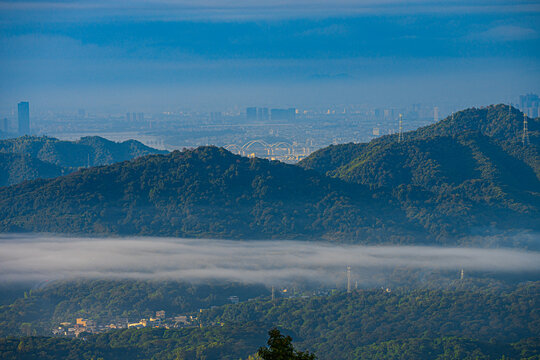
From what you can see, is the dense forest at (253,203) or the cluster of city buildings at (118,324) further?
the dense forest at (253,203)

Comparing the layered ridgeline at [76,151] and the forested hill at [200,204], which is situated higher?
the layered ridgeline at [76,151]

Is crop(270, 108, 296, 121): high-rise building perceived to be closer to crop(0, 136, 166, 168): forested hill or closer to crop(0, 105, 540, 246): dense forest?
crop(0, 136, 166, 168): forested hill

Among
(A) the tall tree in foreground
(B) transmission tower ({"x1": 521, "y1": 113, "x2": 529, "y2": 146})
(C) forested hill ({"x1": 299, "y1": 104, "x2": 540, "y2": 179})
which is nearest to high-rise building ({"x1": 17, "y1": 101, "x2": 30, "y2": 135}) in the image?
(C) forested hill ({"x1": 299, "y1": 104, "x2": 540, "y2": 179})

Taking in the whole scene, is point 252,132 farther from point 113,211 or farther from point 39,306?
point 39,306

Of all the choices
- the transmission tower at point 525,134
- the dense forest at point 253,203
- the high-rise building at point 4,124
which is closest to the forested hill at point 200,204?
the dense forest at point 253,203

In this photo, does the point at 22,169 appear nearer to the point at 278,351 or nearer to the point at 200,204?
the point at 200,204

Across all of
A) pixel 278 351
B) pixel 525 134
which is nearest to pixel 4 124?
pixel 525 134

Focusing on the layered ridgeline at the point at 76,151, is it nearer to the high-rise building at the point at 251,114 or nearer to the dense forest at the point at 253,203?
the dense forest at the point at 253,203
